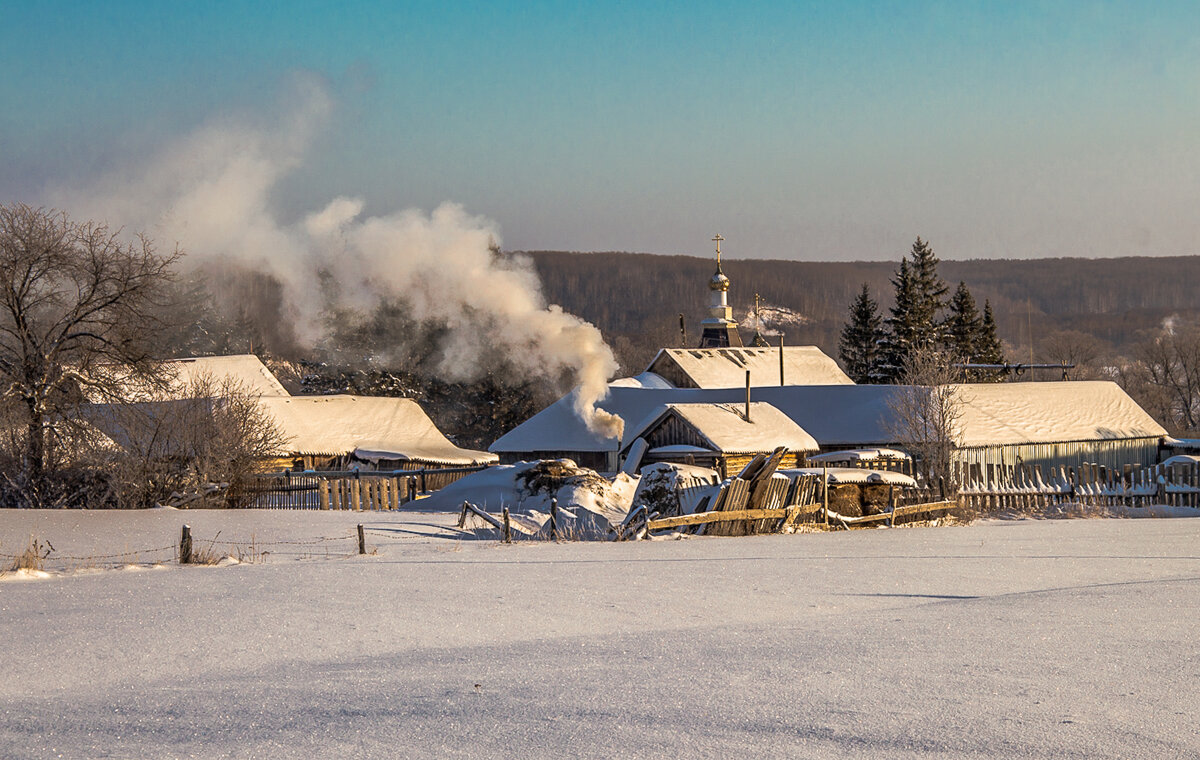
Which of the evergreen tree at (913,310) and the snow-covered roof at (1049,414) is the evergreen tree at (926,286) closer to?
the evergreen tree at (913,310)

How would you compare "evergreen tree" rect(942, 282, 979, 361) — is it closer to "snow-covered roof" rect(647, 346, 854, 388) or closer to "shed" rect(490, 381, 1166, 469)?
"snow-covered roof" rect(647, 346, 854, 388)

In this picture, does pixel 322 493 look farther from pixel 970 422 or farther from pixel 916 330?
pixel 916 330

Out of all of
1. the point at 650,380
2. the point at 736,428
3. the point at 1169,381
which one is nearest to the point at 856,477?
the point at 736,428

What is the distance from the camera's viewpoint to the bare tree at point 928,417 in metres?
36.4

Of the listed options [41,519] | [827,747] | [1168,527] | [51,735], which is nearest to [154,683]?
[51,735]

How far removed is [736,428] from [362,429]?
18899 mm

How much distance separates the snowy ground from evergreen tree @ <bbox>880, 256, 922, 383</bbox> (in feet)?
206

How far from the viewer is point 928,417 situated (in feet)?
131

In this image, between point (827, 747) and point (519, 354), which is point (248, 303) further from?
point (827, 747)

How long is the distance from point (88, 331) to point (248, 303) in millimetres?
24618

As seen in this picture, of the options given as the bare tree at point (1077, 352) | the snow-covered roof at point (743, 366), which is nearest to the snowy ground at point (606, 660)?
the snow-covered roof at point (743, 366)

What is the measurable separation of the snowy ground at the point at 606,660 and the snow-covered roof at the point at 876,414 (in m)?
30.0

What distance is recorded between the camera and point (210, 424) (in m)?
29.1

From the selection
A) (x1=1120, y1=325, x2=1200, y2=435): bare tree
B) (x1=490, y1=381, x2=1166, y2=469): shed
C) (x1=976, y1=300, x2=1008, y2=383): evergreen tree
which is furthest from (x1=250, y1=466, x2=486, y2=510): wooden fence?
(x1=1120, y1=325, x2=1200, y2=435): bare tree
